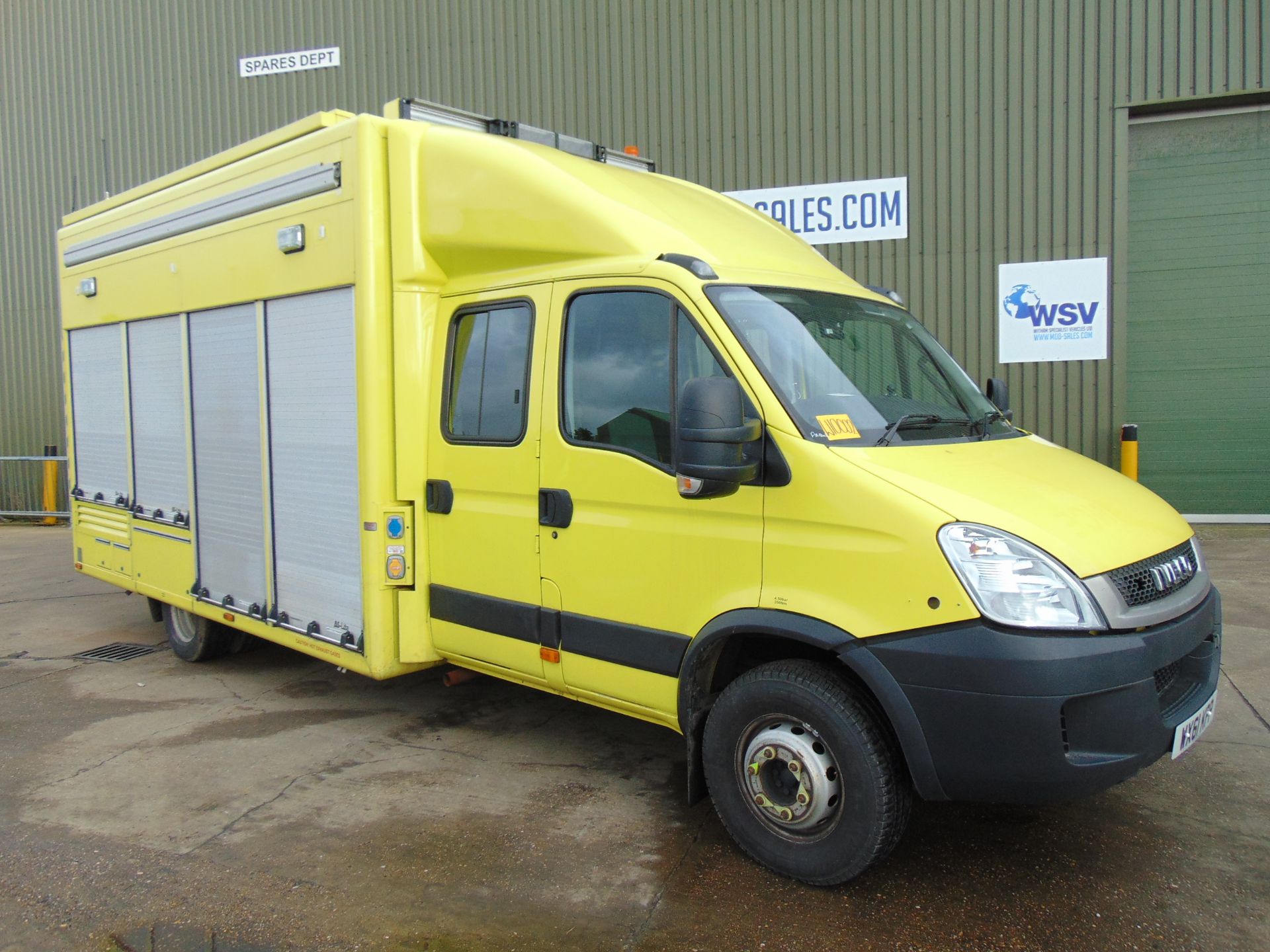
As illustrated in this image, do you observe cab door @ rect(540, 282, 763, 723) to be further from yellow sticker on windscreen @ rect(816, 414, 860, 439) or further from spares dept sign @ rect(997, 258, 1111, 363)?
spares dept sign @ rect(997, 258, 1111, 363)

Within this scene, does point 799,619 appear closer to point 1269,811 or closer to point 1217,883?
point 1217,883

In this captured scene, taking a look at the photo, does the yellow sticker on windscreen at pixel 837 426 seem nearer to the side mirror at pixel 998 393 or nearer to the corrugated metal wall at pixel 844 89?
the side mirror at pixel 998 393

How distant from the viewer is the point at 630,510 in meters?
3.88

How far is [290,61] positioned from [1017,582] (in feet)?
45.5

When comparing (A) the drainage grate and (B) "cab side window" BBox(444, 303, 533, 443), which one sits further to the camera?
(A) the drainage grate

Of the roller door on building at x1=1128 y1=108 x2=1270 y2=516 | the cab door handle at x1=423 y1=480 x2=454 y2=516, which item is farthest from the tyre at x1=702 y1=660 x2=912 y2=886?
the roller door on building at x1=1128 y1=108 x2=1270 y2=516

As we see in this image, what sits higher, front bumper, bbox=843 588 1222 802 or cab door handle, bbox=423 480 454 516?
cab door handle, bbox=423 480 454 516

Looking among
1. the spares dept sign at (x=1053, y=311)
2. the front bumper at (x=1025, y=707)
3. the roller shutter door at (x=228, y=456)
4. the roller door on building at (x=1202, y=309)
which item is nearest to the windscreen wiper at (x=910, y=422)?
the front bumper at (x=1025, y=707)

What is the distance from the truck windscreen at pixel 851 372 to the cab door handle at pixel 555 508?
1018 mm

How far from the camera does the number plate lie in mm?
3275

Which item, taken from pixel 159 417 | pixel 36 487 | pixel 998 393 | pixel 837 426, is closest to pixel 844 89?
pixel 998 393

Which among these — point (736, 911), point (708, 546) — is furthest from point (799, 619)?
point (736, 911)

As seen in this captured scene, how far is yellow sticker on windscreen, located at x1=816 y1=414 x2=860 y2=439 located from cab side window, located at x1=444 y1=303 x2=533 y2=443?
1.36 m

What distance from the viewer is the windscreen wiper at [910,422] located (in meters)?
3.58
